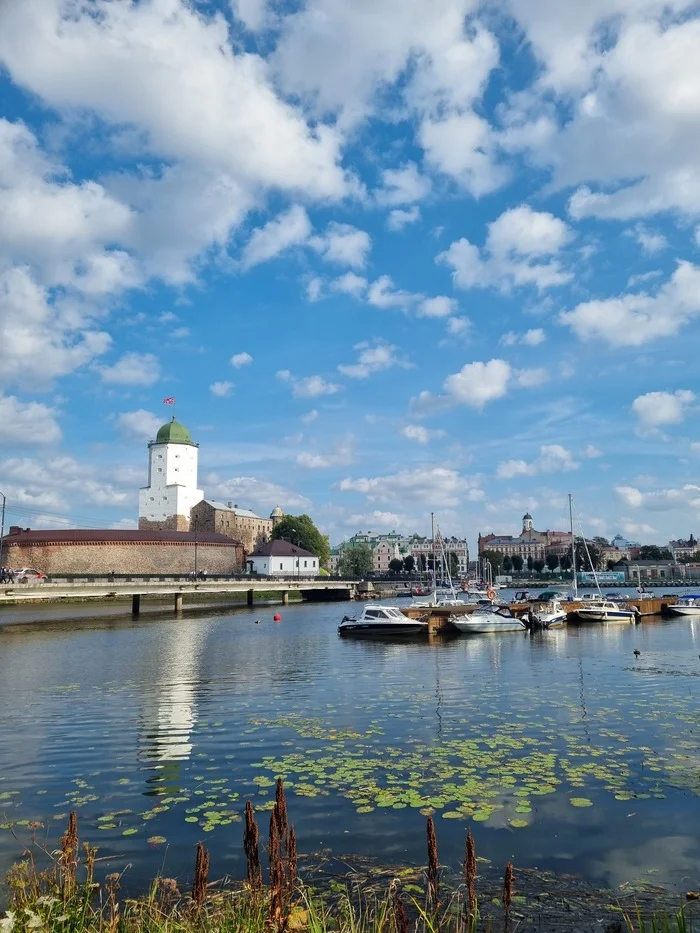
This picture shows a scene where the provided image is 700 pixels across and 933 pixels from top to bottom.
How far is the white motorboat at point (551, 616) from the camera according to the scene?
2299 inches

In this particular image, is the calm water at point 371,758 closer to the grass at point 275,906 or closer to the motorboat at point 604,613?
the grass at point 275,906

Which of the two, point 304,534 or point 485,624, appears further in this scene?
point 304,534

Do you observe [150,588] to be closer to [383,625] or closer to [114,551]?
[383,625]

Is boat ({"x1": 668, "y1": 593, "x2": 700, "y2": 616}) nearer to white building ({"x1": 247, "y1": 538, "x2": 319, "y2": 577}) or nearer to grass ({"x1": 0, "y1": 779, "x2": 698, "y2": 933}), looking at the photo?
grass ({"x1": 0, "y1": 779, "x2": 698, "y2": 933})

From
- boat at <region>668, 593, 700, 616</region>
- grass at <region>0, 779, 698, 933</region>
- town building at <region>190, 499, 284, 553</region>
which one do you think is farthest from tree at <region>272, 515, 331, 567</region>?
grass at <region>0, 779, 698, 933</region>

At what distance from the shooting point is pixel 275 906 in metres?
5.74

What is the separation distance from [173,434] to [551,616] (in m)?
128

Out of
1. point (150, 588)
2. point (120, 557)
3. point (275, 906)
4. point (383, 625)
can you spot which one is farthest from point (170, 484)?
point (275, 906)

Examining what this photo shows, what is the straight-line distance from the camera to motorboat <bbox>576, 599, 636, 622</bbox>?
63.0 meters

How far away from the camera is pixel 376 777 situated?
1482cm

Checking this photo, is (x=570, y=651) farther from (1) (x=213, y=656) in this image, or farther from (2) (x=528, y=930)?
(2) (x=528, y=930)

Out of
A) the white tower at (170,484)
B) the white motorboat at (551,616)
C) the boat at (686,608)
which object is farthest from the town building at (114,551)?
the boat at (686,608)

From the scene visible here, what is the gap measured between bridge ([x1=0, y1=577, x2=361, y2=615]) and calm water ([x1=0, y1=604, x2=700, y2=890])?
29.6 metres

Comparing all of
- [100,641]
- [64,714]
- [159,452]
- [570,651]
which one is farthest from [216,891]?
[159,452]
